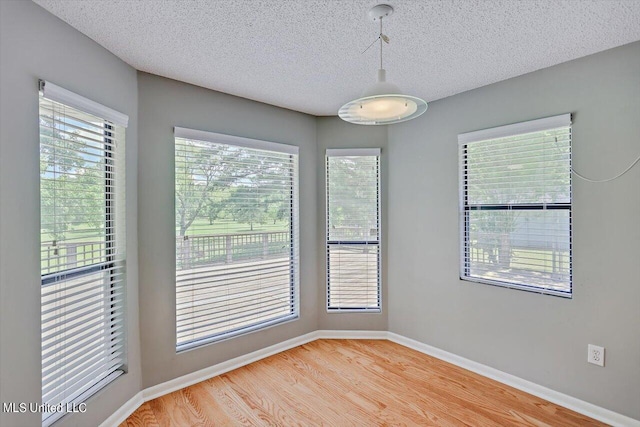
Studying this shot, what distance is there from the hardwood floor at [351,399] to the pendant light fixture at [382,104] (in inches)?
77.1

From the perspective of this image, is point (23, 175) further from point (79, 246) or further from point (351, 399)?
point (351, 399)

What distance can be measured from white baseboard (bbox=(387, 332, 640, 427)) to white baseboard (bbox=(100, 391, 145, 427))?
2397 millimetres

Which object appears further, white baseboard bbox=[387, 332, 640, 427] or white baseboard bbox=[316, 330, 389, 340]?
white baseboard bbox=[316, 330, 389, 340]

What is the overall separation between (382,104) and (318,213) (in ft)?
6.71

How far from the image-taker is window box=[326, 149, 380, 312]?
3566 millimetres

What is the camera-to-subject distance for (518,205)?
2.60 metres

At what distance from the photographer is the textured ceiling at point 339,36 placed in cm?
168

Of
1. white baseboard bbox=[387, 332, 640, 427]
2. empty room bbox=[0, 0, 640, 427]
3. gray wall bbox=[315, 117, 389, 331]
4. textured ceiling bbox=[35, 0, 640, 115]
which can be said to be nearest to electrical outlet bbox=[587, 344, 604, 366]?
empty room bbox=[0, 0, 640, 427]

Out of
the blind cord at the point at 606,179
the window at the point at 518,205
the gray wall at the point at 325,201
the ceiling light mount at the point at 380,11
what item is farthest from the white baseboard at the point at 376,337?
the ceiling light mount at the point at 380,11

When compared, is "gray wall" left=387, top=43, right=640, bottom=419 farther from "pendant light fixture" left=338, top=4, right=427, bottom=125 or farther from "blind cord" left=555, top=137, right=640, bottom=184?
"pendant light fixture" left=338, top=4, right=427, bottom=125

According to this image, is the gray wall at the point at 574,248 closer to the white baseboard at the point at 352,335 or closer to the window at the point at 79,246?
the white baseboard at the point at 352,335

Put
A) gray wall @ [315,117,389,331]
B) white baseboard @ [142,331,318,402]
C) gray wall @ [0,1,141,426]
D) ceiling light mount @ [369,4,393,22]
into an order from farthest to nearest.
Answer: gray wall @ [315,117,389,331] < white baseboard @ [142,331,318,402] < ceiling light mount @ [369,4,393,22] < gray wall @ [0,1,141,426]

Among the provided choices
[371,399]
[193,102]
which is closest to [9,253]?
[193,102]

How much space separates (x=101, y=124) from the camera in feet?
6.98
